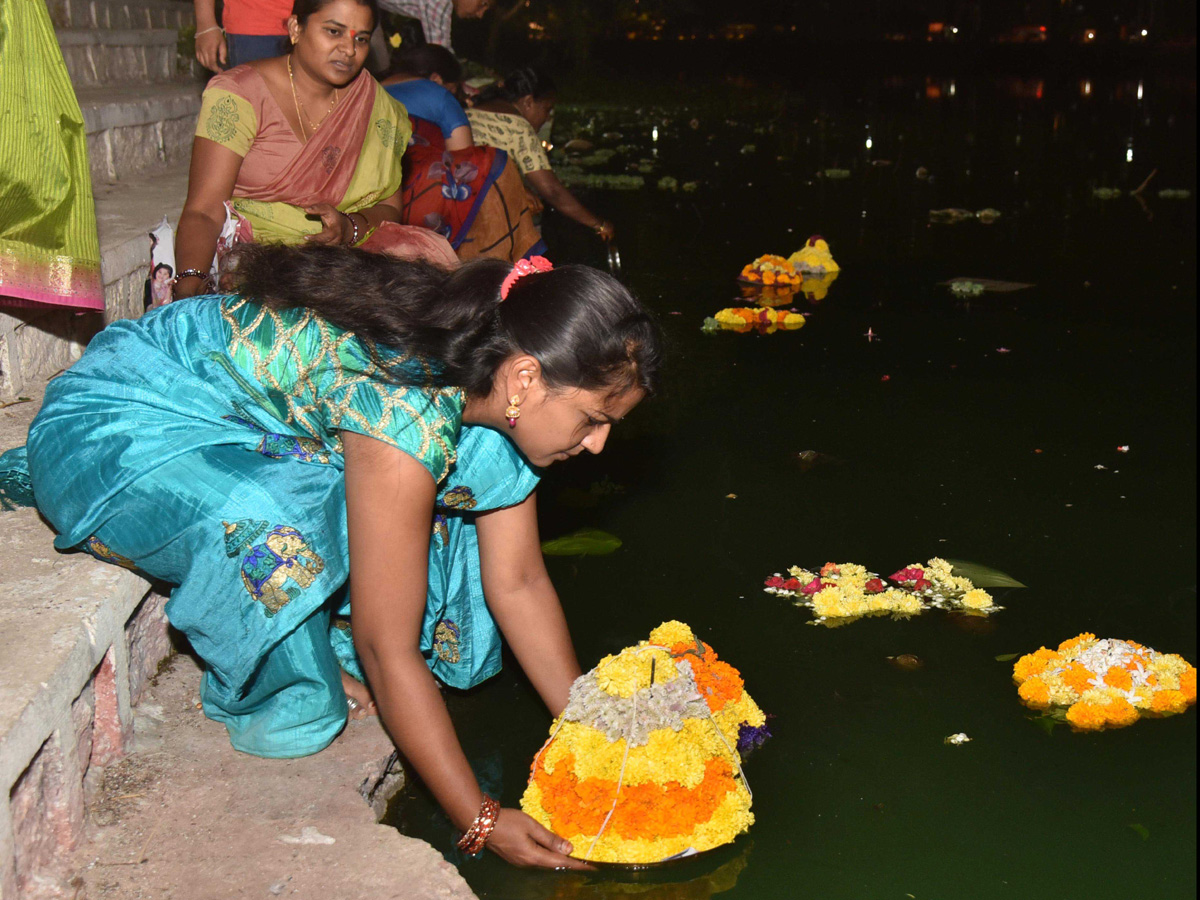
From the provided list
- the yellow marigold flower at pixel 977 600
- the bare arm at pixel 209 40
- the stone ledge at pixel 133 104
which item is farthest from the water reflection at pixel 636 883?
the bare arm at pixel 209 40

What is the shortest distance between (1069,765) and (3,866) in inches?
74.0

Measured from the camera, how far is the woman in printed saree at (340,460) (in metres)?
1.80

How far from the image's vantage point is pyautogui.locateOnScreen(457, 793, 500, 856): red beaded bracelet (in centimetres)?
188

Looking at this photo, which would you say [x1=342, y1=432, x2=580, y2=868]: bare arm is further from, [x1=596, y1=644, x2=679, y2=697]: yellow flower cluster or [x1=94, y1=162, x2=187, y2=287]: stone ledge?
[x1=94, y1=162, x2=187, y2=287]: stone ledge

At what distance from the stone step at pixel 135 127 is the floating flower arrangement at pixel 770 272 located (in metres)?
2.89

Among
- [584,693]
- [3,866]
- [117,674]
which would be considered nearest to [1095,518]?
[584,693]

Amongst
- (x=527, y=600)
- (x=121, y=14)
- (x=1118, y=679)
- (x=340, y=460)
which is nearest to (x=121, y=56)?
(x=121, y=14)

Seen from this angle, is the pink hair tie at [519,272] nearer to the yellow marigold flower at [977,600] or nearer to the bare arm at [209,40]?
the yellow marigold flower at [977,600]

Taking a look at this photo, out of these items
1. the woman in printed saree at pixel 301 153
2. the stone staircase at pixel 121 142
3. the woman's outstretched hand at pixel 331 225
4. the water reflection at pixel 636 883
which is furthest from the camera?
the woman's outstretched hand at pixel 331 225

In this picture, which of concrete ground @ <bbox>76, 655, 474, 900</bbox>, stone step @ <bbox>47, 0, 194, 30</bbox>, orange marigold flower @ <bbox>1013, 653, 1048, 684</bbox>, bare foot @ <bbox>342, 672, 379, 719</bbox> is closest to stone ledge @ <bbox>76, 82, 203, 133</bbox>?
stone step @ <bbox>47, 0, 194, 30</bbox>

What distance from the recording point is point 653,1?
108 feet

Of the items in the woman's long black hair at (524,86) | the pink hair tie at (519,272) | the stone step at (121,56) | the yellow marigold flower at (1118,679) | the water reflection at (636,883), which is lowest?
the water reflection at (636,883)

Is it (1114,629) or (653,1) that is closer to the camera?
(1114,629)

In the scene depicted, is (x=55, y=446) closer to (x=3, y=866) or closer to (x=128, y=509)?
(x=128, y=509)
